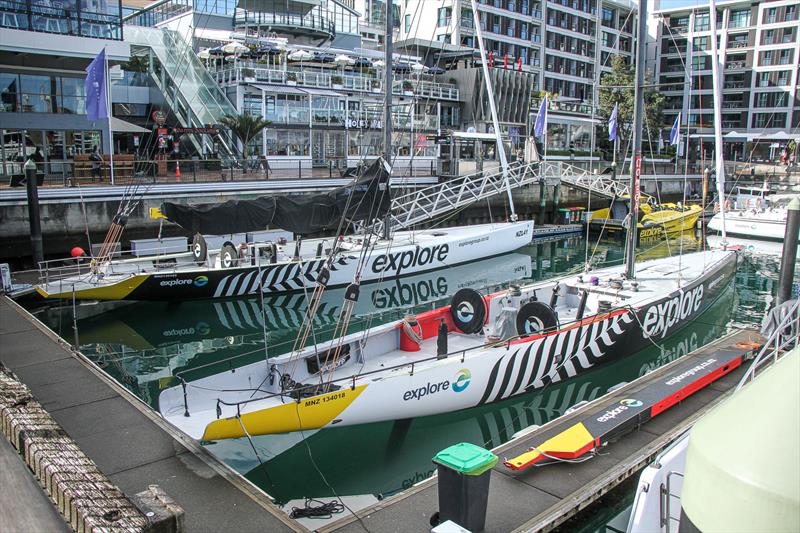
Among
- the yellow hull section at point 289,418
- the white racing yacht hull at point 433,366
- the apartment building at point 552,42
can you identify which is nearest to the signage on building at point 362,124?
the apartment building at point 552,42

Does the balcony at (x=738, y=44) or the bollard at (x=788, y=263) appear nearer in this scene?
the bollard at (x=788, y=263)

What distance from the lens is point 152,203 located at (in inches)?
1083

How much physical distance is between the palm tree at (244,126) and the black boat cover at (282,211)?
16.4 metres

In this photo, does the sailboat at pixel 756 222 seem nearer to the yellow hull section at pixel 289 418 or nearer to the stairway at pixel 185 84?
the stairway at pixel 185 84

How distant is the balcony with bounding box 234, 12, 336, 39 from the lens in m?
50.7

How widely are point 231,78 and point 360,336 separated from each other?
1250 inches

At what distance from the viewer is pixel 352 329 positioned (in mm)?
18562

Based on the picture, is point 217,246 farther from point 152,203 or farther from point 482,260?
point 482,260

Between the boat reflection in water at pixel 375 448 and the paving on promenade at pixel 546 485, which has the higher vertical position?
the paving on promenade at pixel 546 485

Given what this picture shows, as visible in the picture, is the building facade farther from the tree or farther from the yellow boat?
the tree

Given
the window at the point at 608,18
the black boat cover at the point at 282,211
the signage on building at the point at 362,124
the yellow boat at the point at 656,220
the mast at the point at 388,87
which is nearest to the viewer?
the black boat cover at the point at 282,211

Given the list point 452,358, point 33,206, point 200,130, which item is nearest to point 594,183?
point 200,130

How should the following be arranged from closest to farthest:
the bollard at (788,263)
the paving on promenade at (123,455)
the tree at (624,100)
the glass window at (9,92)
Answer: the paving on promenade at (123,455) → the bollard at (788,263) → the glass window at (9,92) → the tree at (624,100)

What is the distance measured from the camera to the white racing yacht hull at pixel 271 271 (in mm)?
19344
